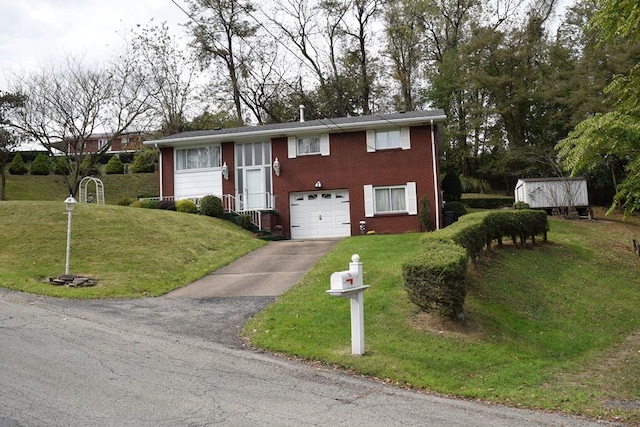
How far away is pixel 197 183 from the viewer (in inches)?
1015

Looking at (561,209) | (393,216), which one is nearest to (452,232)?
(393,216)

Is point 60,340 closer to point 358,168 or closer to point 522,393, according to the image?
point 522,393

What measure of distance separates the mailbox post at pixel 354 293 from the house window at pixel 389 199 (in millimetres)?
15796

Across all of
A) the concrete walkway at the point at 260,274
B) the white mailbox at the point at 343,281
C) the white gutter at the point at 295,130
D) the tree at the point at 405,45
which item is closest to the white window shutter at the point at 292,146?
the white gutter at the point at 295,130

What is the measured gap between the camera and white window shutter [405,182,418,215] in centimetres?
2313

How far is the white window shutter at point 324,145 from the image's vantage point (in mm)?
24328

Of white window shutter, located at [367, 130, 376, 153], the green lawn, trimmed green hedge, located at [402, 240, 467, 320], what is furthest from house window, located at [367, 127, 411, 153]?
trimmed green hedge, located at [402, 240, 467, 320]

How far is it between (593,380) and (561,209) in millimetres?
20323

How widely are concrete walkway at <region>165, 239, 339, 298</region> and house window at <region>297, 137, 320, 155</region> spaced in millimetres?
6944

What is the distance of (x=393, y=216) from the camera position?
23422 millimetres

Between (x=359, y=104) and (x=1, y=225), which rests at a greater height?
(x=359, y=104)

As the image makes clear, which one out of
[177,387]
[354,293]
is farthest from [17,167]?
[177,387]

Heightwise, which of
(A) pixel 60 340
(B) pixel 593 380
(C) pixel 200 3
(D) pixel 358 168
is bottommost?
(B) pixel 593 380

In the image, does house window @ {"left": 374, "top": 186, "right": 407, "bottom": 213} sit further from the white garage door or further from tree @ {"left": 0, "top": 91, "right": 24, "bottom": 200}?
tree @ {"left": 0, "top": 91, "right": 24, "bottom": 200}
